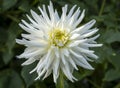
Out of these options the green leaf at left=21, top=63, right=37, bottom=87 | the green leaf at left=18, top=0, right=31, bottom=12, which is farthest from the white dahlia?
the green leaf at left=18, top=0, right=31, bottom=12

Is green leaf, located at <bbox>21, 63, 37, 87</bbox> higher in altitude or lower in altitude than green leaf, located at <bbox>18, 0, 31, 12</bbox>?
lower

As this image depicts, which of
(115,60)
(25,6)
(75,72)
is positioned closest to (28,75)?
(75,72)

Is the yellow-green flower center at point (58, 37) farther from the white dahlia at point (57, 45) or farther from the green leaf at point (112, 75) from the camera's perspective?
the green leaf at point (112, 75)

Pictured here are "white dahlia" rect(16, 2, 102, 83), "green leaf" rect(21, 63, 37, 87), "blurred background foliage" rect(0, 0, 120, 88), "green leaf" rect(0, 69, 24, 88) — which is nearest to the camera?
"white dahlia" rect(16, 2, 102, 83)

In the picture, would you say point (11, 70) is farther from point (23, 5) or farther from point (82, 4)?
point (82, 4)

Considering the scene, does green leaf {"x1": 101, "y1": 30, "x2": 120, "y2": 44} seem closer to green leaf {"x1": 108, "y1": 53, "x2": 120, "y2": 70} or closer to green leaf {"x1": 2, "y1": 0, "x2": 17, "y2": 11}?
green leaf {"x1": 108, "y1": 53, "x2": 120, "y2": 70}

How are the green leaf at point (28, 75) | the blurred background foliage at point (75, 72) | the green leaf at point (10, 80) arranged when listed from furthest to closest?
the green leaf at point (10, 80)
the blurred background foliage at point (75, 72)
the green leaf at point (28, 75)

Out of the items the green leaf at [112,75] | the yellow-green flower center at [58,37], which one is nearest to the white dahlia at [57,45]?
the yellow-green flower center at [58,37]
